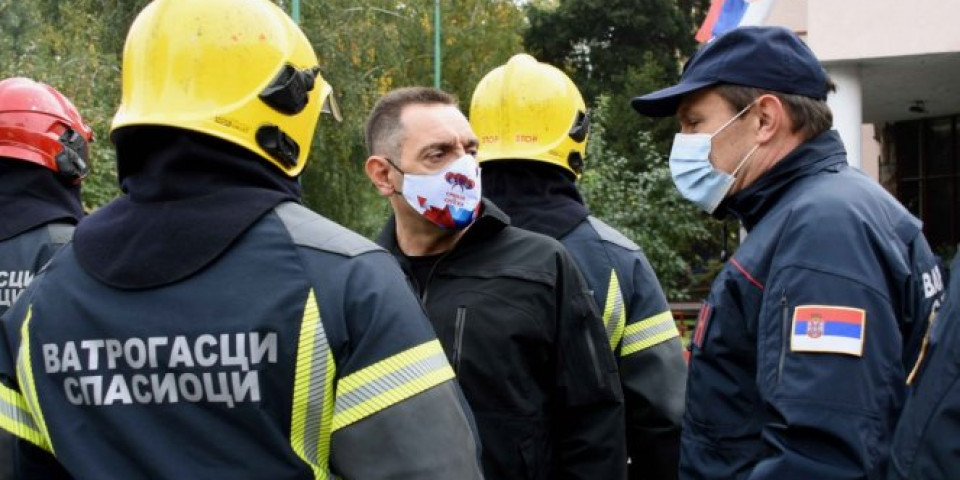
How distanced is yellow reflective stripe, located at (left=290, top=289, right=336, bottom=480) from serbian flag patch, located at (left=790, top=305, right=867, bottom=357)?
3.44 feet

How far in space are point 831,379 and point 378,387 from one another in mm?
1017

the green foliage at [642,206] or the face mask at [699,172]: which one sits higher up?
the face mask at [699,172]

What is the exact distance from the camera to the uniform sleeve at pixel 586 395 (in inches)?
142

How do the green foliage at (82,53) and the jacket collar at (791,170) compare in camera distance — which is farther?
the green foliage at (82,53)

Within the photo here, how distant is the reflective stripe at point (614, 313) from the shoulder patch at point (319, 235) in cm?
203

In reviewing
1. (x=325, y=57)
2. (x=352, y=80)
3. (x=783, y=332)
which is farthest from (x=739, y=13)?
(x=325, y=57)

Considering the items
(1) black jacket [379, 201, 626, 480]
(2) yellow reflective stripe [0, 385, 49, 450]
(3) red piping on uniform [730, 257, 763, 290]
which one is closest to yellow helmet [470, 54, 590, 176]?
(1) black jacket [379, 201, 626, 480]

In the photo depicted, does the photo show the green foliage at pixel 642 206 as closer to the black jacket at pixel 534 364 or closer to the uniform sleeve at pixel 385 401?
the black jacket at pixel 534 364

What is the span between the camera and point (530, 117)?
4.71 m

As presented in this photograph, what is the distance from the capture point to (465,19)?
3428cm

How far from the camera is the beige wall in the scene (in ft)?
46.7

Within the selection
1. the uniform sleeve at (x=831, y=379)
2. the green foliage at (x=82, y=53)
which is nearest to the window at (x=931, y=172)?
the green foliage at (x=82, y=53)

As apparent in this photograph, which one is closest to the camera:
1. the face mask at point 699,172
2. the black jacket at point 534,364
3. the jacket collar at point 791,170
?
the jacket collar at point 791,170

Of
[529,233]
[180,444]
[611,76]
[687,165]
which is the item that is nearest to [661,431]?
[529,233]
